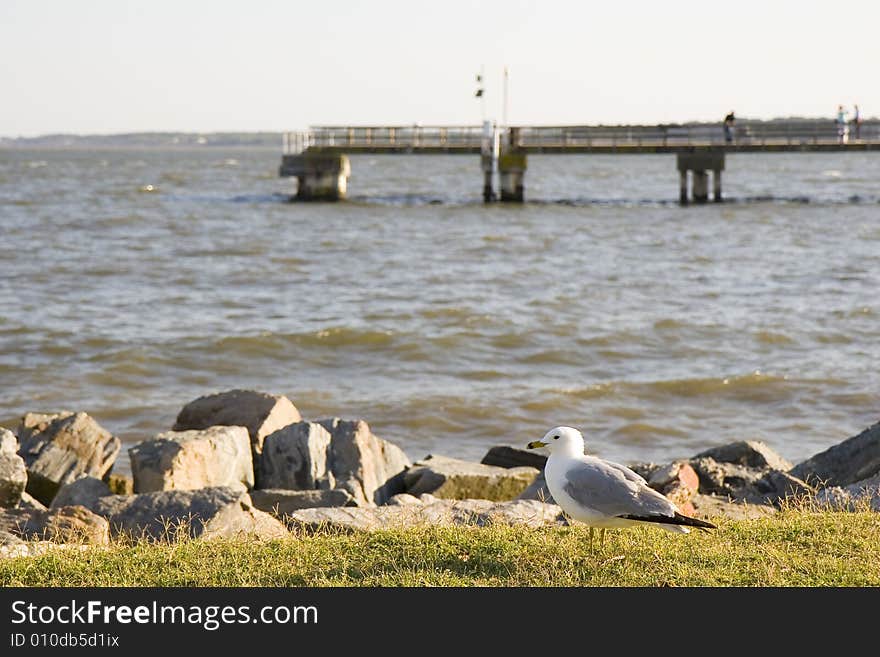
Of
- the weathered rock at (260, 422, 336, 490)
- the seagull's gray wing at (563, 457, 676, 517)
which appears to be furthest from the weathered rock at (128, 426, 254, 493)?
the seagull's gray wing at (563, 457, 676, 517)

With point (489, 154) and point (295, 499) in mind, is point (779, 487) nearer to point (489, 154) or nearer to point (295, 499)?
point (295, 499)

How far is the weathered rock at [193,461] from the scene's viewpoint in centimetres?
1130

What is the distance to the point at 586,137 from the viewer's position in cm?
5550

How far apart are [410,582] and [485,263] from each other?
3046 cm

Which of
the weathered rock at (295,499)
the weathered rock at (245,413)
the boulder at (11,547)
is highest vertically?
the boulder at (11,547)

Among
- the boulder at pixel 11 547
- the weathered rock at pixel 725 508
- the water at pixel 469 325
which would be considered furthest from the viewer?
the water at pixel 469 325

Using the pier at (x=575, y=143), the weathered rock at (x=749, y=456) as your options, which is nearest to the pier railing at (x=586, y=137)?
the pier at (x=575, y=143)

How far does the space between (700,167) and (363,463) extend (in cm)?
4685

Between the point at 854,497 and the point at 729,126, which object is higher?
the point at 729,126

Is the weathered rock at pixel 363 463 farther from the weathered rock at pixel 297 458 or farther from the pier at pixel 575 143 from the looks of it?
the pier at pixel 575 143

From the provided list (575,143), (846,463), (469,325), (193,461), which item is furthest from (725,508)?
(575,143)

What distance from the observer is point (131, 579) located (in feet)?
22.7

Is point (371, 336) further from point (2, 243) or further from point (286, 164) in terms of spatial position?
point (286, 164)

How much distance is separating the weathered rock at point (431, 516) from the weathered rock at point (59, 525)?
A: 1.42 meters
